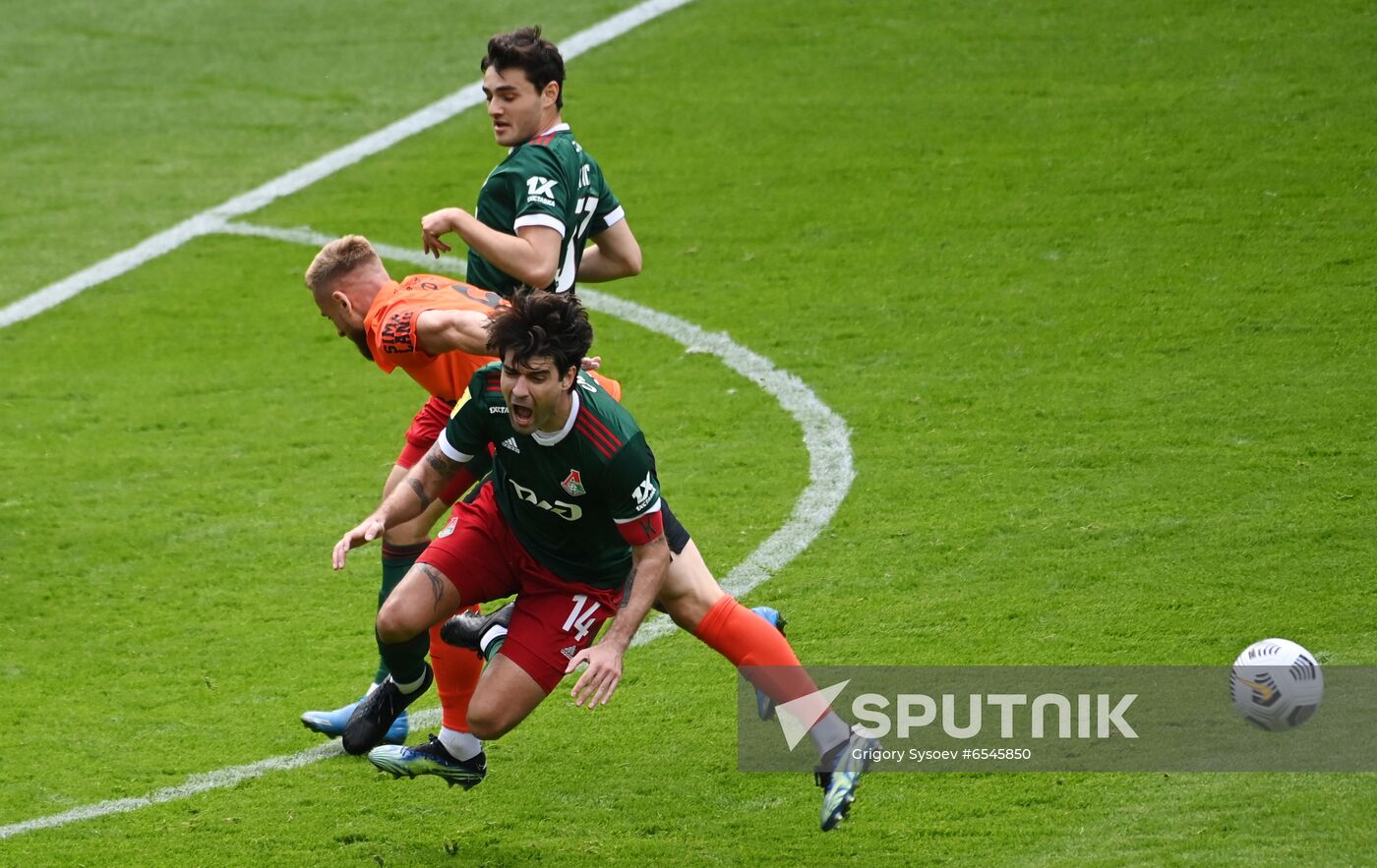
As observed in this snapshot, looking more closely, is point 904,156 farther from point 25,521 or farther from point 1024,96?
point 25,521

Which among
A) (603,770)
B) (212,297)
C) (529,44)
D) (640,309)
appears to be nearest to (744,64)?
(640,309)

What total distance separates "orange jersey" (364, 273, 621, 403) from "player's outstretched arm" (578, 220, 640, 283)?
71 cm

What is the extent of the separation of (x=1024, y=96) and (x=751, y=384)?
4.52m

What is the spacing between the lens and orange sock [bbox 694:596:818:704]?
17.6ft

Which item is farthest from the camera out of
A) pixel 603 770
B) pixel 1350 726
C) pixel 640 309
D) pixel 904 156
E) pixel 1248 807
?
pixel 904 156

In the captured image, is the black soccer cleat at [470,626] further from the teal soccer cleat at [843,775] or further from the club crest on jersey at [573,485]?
the teal soccer cleat at [843,775]

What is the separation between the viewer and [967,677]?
6098 mm

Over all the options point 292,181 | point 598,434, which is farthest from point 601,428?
point 292,181

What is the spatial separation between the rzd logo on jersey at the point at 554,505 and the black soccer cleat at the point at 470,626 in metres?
0.55

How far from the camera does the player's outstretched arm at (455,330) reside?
5.60 m

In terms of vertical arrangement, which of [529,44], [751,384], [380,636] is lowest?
[751,384]

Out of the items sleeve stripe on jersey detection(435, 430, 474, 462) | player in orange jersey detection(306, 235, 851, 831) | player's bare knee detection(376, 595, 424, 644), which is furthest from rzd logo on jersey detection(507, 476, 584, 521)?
player's bare knee detection(376, 595, 424, 644)

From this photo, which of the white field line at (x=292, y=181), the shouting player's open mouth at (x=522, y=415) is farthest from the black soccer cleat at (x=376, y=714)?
the white field line at (x=292, y=181)

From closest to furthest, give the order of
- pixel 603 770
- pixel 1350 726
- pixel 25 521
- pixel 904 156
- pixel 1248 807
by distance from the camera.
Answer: pixel 1248 807
pixel 1350 726
pixel 603 770
pixel 25 521
pixel 904 156
